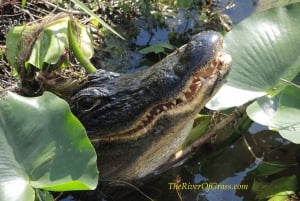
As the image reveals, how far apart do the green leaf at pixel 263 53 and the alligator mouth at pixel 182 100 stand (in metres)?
0.27

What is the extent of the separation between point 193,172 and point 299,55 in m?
0.78

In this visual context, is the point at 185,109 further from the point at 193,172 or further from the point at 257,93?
the point at 193,172

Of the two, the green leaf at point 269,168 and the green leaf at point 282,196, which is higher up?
the green leaf at point 282,196

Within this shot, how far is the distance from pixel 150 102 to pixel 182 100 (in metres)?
0.13

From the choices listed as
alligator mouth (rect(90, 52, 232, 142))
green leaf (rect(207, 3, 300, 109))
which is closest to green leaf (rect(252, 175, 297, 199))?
green leaf (rect(207, 3, 300, 109))

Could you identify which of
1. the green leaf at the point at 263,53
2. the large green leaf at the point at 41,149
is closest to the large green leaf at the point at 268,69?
the green leaf at the point at 263,53

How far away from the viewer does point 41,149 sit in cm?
214

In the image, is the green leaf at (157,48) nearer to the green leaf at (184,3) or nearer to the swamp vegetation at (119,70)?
the swamp vegetation at (119,70)

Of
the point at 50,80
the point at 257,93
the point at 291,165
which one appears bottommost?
the point at 291,165

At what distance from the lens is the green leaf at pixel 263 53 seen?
273 centimetres

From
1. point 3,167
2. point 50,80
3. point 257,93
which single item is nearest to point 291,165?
point 257,93

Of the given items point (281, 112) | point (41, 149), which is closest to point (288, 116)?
point (281, 112)

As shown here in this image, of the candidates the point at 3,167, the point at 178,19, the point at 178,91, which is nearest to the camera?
the point at 3,167

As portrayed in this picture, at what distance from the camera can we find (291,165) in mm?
2926
